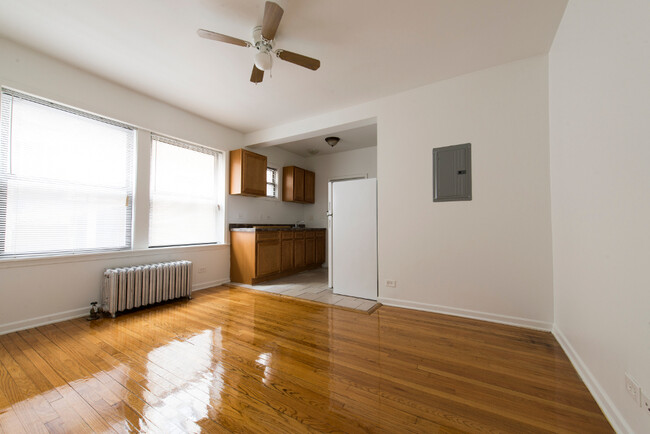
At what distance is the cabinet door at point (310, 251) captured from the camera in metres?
5.60

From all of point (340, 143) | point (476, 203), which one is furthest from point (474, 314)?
point (340, 143)

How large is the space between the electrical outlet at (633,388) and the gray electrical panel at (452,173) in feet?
6.36

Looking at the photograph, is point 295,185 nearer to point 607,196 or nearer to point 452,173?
point 452,173

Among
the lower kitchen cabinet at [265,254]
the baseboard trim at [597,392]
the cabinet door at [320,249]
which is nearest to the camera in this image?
the baseboard trim at [597,392]

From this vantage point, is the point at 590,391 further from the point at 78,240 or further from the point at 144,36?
the point at 78,240

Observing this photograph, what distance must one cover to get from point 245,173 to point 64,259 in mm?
2650

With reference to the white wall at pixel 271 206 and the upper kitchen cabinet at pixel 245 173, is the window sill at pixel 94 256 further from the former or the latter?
the upper kitchen cabinet at pixel 245 173

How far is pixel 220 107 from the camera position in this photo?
380cm

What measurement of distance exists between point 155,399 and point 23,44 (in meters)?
3.67

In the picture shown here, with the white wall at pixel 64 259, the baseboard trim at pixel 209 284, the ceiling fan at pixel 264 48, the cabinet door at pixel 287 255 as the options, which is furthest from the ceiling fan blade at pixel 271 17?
the baseboard trim at pixel 209 284

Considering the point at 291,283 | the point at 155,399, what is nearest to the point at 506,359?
the point at 155,399

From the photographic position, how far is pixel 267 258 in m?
4.54

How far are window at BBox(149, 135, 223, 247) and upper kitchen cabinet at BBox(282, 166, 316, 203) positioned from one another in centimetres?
168

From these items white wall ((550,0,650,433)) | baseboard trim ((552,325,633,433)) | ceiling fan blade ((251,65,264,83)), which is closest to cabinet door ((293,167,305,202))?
ceiling fan blade ((251,65,264,83))
